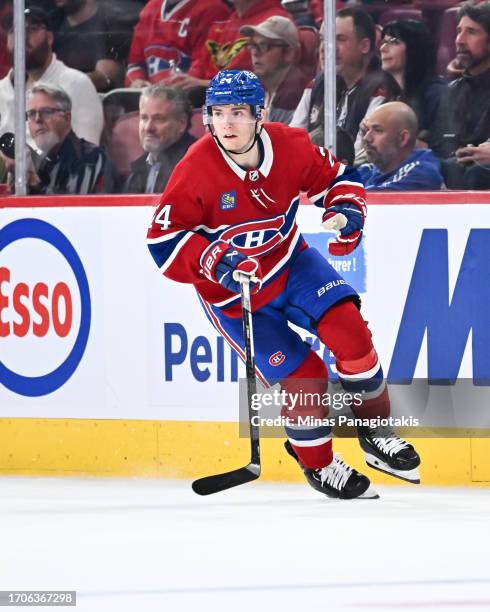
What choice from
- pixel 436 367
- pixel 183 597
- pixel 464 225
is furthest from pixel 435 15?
pixel 183 597

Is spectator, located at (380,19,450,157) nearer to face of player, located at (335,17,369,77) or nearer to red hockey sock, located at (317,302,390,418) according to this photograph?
face of player, located at (335,17,369,77)

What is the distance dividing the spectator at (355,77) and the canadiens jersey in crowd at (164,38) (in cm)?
55

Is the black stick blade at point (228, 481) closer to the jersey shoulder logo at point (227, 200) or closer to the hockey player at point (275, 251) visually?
the hockey player at point (275, 251)

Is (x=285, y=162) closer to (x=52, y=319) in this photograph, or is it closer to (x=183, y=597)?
(x=52, y=319)

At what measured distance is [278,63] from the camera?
19.3ft

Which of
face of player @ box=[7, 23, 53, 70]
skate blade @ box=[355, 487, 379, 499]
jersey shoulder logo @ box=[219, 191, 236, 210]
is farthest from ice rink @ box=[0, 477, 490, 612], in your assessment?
face of player @ box=[7, 23, 53, 70]

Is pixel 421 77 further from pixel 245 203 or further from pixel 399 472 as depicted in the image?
pixel 399 472

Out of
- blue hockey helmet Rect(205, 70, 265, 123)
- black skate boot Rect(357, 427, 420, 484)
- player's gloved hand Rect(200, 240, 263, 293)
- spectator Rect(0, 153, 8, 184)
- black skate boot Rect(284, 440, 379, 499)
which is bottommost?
black skate boot Rect(284, 440, 379, 499)

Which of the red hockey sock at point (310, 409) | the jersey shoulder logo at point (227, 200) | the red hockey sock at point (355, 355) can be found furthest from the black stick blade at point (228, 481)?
the jersey shoulder logo at point (227, 200)

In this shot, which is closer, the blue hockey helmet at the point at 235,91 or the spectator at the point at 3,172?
the blue hockey helmet at the point at 235,91

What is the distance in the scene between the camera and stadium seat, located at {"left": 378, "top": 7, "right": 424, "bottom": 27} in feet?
18.4

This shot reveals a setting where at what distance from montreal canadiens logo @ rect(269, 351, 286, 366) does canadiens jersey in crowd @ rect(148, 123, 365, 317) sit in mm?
173

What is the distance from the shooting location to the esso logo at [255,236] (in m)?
5.00

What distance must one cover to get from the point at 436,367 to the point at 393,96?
3.24ft
